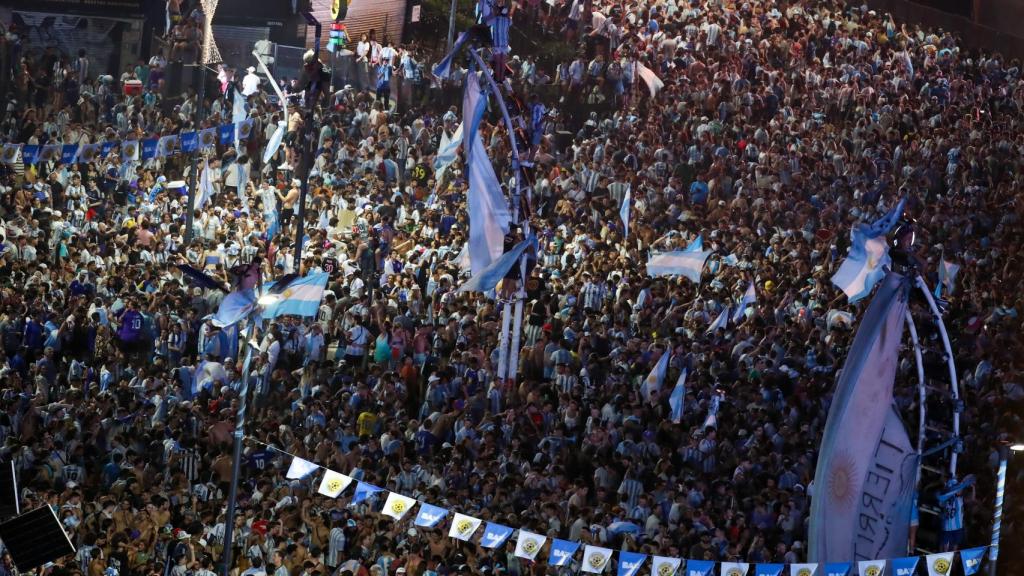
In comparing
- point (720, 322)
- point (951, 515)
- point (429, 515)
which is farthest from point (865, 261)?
point (429, 515)

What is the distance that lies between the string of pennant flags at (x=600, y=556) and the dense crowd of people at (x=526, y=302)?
47 centimetres

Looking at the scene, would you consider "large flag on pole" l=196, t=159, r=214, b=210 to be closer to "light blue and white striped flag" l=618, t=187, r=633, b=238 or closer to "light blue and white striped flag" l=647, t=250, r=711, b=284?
"light blue and white striped flag" l=618, t=187, r=633, b=238

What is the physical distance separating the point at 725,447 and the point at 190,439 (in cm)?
844

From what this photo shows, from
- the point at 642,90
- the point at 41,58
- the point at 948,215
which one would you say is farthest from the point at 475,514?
the point at 41,58

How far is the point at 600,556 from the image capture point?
23141mm

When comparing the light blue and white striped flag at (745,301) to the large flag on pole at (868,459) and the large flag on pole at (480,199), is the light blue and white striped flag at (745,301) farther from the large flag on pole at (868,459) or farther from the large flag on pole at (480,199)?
the large flag on pole at (868,459)

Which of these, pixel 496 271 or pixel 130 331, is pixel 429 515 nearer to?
pixel 496 271

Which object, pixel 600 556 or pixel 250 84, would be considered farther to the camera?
pixel 250 84

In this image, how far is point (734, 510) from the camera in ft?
82.8

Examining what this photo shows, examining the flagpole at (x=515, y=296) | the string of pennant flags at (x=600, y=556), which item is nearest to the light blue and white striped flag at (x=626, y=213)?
the flagpole at (x=515, y=296)

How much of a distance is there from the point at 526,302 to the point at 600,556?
872 cm

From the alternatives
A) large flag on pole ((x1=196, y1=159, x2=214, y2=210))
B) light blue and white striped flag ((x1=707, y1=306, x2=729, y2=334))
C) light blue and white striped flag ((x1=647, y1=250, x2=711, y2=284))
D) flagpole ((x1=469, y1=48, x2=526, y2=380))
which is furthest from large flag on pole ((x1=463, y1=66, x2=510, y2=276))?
large flag on pole ((x1=196, y1=159, x2=214, y2=210))

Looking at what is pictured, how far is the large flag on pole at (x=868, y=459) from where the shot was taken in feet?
72.9

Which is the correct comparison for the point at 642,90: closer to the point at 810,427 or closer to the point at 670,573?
the point at 810,427
